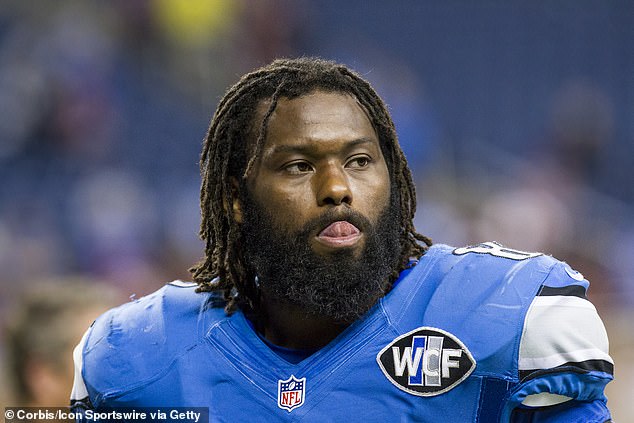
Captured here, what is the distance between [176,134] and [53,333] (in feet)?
14.6

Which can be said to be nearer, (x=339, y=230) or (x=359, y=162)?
(x=339, y=230)

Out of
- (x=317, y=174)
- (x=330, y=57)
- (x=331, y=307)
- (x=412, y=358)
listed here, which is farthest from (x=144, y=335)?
(x=330, y=57)

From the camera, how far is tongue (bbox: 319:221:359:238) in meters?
2.29

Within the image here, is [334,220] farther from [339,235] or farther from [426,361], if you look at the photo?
[426,361]

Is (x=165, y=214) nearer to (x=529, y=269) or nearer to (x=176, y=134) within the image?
(x=176, y=134)

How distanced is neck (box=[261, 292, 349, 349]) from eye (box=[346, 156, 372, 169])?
0.38 meters

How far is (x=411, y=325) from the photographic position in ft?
7.39

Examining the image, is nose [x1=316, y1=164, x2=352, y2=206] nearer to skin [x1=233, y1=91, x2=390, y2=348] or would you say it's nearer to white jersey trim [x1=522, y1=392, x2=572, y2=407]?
skin [x1=233, y1=91, x2=390, y2=348]

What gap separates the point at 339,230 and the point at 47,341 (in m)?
1.38

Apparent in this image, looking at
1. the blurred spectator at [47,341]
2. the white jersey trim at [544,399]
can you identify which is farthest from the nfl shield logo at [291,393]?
the blurred spectator at [47,341]

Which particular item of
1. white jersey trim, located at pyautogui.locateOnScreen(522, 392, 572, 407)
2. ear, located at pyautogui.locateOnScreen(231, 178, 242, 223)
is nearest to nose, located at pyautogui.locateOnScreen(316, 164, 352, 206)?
ear, located at pyautogui.locateOnScreen(231, 178, 242, 223)

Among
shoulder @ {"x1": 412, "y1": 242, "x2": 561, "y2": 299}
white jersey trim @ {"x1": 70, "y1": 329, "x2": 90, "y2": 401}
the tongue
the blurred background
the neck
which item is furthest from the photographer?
the blurred background

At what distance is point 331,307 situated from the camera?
2336mm

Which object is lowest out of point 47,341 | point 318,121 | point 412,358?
point 47,341
